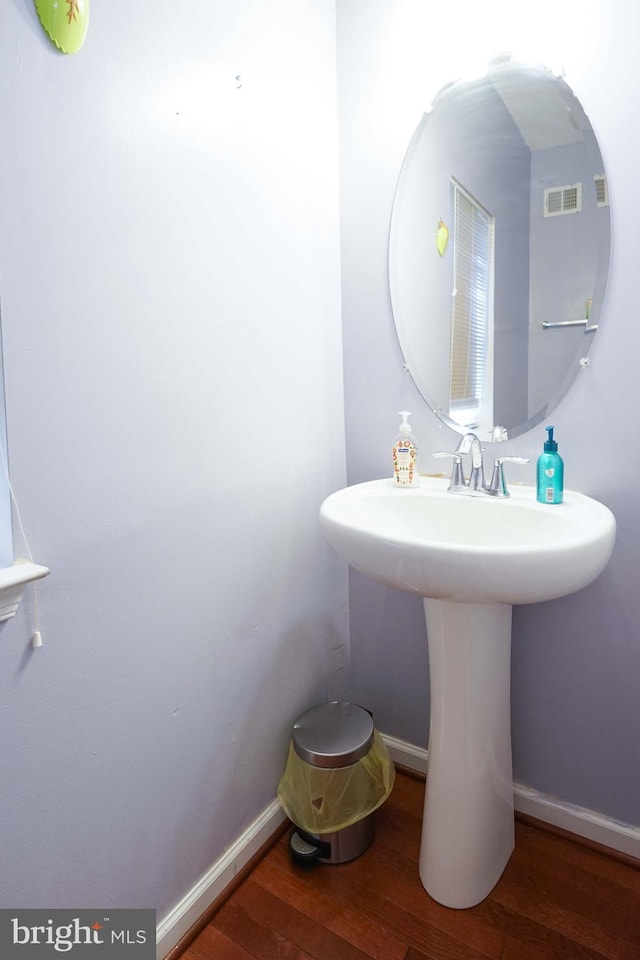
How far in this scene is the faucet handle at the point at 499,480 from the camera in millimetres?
1205

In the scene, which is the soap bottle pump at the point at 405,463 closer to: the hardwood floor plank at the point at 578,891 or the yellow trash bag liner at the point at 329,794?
the yellow trash bag liner at the point at 329,794

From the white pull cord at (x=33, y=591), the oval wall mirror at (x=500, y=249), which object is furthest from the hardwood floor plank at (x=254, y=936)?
the oval wall mirror at (x=500, y=249)

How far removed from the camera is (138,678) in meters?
0.98

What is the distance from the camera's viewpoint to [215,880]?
116 cm

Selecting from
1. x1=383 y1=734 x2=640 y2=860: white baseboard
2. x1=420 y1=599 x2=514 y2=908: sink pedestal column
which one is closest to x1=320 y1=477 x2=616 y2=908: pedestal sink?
x1=420 y1=599 x2=514 y2=908: sink pedestal column

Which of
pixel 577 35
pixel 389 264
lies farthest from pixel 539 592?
pixel 577 35

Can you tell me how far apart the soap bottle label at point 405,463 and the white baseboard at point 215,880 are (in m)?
0.85

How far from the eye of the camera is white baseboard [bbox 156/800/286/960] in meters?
1.06

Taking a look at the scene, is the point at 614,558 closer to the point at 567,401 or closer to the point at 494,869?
the point at 567,401

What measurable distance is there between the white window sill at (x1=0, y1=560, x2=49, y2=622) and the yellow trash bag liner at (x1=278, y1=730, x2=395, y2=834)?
0.82 metres

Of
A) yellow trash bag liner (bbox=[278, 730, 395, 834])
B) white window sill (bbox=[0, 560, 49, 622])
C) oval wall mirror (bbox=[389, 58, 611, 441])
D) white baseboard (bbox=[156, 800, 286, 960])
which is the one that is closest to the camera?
white window sill (bbox=[0, 560, 49, 622])

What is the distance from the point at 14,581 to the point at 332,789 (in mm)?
912

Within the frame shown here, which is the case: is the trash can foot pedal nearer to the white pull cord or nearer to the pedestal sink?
the pedestal sink

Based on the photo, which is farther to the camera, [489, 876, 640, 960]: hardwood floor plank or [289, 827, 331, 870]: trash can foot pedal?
[289, 827, 331, 870]: trash can foot pedal
